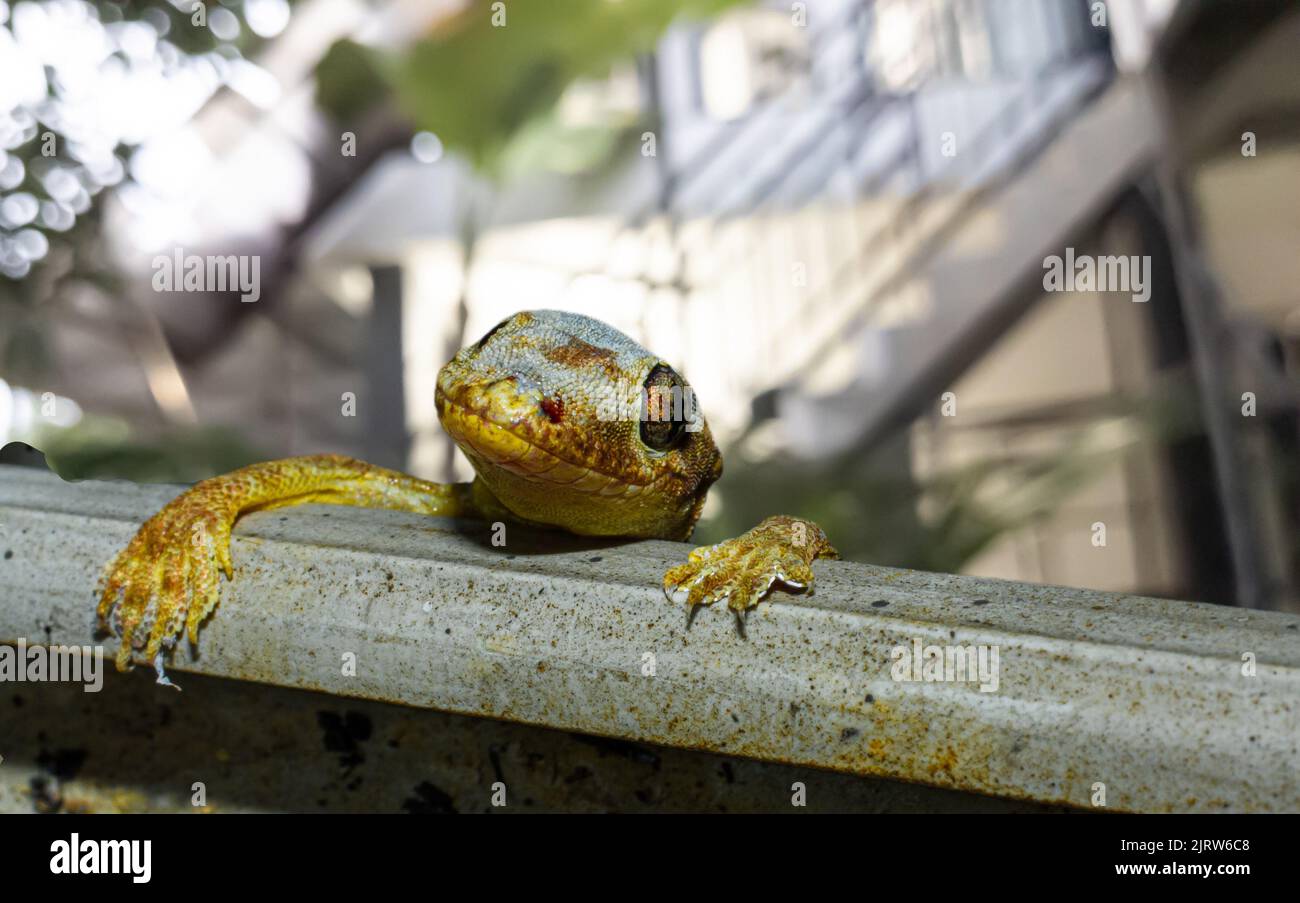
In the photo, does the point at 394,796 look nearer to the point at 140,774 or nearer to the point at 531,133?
the point at 140,774

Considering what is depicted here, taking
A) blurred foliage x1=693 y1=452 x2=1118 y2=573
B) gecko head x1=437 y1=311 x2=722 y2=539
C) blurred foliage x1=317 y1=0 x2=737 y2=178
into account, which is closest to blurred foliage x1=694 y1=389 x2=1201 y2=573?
blurred foliage x1=693 y1=452 x2=1118 y2=573

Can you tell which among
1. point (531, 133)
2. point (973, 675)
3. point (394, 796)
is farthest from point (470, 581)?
point (531, 133)

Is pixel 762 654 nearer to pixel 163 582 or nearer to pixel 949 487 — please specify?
pixel 163 582

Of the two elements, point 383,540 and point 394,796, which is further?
point 394,796

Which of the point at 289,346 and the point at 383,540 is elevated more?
the point at 289,346

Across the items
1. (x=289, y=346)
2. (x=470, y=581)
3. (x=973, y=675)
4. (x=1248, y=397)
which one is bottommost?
(x=973, y=675)

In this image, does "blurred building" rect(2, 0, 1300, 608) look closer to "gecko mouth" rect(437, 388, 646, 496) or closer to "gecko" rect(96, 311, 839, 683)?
"gecko" rect(96, 311, 839, 683)
